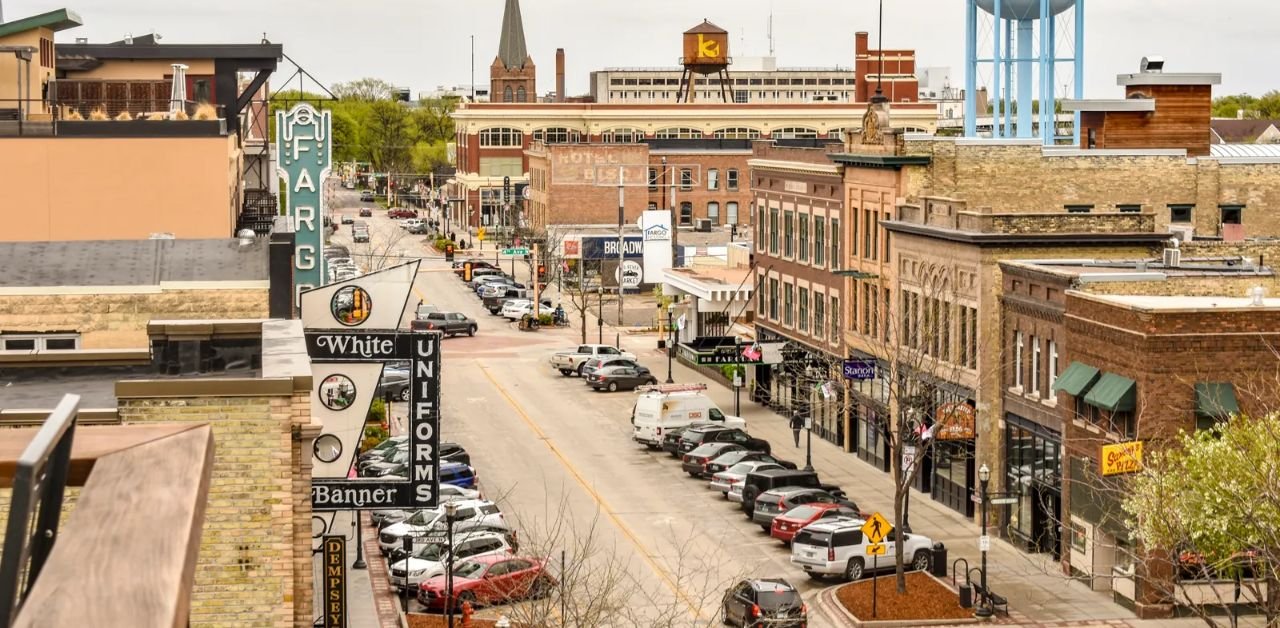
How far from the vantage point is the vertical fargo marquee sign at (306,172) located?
42969mm

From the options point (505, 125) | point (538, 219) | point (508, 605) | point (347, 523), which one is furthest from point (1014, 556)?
point (505, 125)

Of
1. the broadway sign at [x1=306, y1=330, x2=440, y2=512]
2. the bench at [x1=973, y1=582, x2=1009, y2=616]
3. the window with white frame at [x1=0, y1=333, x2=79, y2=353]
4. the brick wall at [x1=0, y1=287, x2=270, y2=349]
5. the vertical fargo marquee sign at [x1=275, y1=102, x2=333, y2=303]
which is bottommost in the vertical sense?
the bench at [x1=973, y1=582, x2=1009, y2=616]

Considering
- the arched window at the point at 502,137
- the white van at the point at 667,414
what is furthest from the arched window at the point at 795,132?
the white van at the point at 667,414

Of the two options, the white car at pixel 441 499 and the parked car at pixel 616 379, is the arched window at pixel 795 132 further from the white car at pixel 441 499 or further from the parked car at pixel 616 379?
the white car at pixel 441 499

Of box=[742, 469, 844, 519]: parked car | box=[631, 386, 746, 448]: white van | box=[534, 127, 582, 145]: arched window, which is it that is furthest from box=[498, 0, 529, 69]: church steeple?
box=[742, 469, 844, 519]: parked car

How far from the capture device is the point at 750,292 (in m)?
81.9

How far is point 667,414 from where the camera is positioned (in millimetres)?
63844

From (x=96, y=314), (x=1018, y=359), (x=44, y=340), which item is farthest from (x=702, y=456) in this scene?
(x=44, y=340)

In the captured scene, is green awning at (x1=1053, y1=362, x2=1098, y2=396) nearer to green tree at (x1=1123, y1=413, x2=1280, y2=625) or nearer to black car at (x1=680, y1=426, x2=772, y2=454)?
green tree at (x1=1123, y1=413, x2=1280, y2=625)

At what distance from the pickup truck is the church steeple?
113791 millimetres

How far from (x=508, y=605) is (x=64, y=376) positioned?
922 inches

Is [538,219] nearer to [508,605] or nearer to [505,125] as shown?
[505,125]

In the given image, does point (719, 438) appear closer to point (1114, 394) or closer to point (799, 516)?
point (799, 516)

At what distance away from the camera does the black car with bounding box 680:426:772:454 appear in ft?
197
